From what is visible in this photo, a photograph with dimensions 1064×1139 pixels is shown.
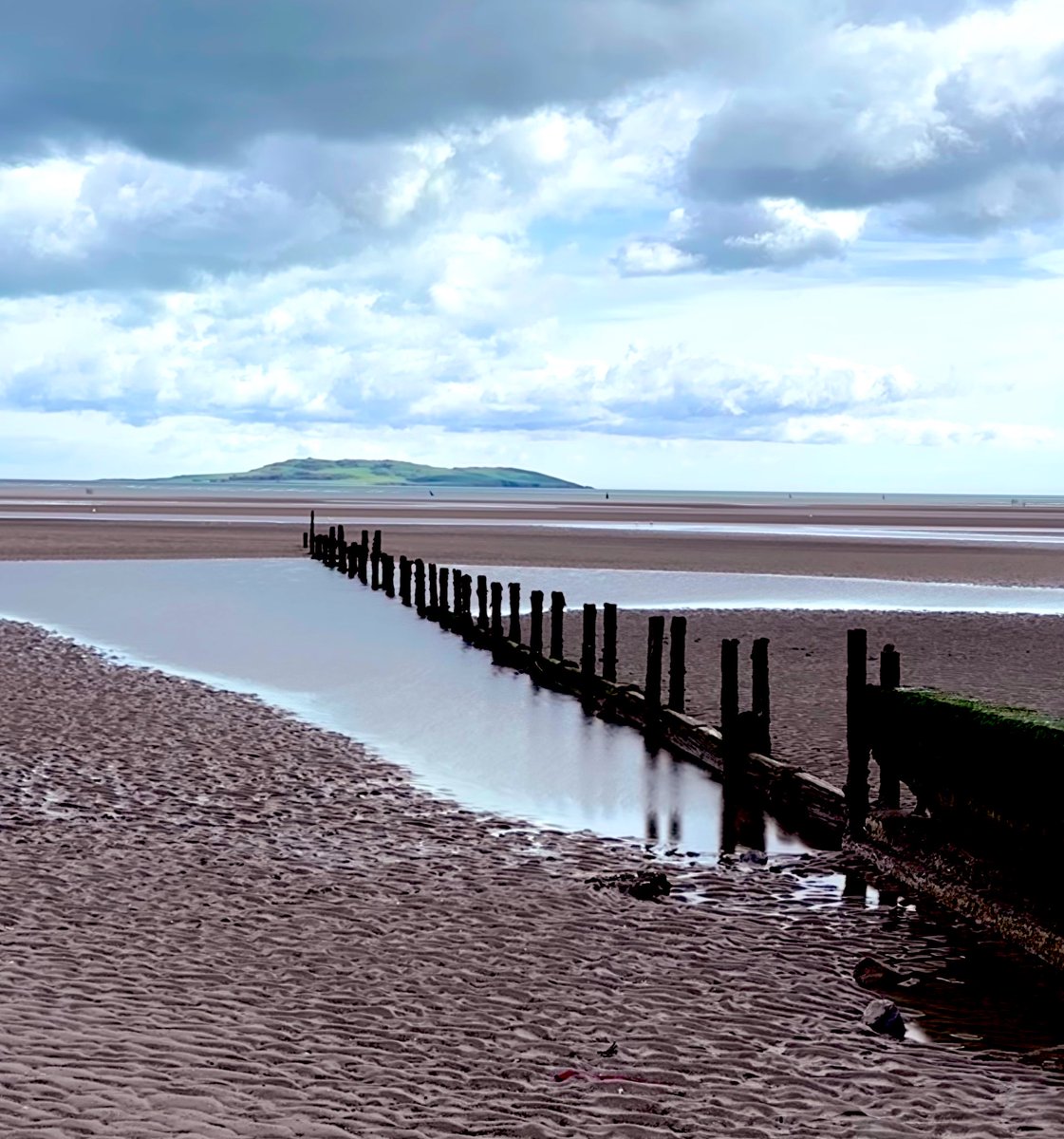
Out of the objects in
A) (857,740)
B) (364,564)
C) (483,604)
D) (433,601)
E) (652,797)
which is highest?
(364,564)

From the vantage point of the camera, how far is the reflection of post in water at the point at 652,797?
556 inches

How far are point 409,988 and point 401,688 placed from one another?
50.9 ft

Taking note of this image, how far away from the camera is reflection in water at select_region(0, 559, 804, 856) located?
1566cm

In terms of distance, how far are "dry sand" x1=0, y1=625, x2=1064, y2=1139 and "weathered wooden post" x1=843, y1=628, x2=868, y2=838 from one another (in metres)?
1.63

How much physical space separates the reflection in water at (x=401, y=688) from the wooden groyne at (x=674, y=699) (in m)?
0.33

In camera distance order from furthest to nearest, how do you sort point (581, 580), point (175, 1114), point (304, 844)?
point (581, 580) → point (304, 844) → point (175, 1114)

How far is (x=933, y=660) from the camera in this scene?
2567 cm

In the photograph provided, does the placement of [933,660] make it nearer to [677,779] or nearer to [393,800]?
[677,779]

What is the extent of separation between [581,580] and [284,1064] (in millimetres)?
38496

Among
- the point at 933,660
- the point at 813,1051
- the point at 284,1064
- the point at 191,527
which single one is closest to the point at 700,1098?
the point at 813,1051

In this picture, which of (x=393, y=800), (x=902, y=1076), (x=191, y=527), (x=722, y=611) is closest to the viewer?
(x=902, y=1076)

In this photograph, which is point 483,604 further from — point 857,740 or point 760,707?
point 857,740

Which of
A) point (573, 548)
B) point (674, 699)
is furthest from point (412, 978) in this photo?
point (573, 548)

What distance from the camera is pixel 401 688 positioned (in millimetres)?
24219
